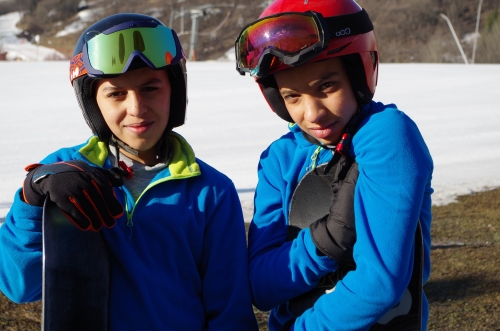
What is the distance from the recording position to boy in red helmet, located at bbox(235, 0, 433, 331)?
2216mm

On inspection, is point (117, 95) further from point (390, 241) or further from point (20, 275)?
point (390, 241)

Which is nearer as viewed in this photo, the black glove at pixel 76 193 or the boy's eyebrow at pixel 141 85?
the black glove at pixel 76 193

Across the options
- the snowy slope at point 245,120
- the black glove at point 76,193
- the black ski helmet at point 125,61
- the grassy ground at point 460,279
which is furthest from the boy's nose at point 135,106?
the snowy slope at point 245,120

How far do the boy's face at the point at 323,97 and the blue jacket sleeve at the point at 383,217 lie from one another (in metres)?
0.17

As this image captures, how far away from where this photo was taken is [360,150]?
2338mm

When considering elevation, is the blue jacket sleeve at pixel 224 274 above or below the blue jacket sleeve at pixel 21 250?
below

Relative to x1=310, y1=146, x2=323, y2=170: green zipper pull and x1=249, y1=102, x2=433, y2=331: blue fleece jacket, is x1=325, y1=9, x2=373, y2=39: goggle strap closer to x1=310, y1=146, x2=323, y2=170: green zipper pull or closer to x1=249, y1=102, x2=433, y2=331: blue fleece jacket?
x1=249, y1=102, x2=433, y2=331: blue fleece jacket

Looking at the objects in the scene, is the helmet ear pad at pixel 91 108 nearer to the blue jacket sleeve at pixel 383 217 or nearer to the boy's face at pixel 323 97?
the boy's face at pixel 323 97

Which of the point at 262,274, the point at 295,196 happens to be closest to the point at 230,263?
the point at 262,274

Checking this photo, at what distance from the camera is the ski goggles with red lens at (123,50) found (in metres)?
2.55

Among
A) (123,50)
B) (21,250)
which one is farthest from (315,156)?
(21,250)

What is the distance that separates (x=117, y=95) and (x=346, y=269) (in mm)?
1086

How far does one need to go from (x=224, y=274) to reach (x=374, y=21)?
79.3 meters

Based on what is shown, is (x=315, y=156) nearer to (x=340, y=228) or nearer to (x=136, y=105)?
(x=340, y=228)
